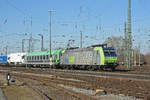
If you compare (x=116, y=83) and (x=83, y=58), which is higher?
(x=83, y=58)

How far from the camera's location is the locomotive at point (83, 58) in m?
32.9

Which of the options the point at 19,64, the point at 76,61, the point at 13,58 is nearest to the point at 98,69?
the point at 76,61

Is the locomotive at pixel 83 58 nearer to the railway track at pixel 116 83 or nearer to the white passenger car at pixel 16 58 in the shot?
the railway track at pixel 116 83

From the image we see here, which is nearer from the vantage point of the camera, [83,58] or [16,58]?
[83,58]

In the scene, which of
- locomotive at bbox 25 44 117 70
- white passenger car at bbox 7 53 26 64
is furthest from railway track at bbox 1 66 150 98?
white passenger car at bbox 7 53 26 64

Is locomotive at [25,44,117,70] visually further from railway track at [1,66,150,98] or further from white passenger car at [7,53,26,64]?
white passenger car at [7,53,26,64]

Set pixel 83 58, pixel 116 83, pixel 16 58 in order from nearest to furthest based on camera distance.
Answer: pixel 116 83 < pixel 83 58 < pixel 16 58

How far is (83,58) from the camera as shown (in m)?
37.1

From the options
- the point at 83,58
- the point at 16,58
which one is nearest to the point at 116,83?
the point at 83,58

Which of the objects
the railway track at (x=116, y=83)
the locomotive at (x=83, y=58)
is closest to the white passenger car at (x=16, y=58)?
the locomotive at (x=83, y=58)

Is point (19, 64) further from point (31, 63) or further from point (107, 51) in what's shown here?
point (107, 51)

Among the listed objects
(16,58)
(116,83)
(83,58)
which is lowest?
(116,83)

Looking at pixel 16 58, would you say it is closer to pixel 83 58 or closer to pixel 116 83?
pixel 83 58

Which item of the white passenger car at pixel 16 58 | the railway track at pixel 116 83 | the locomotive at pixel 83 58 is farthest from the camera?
the white passenger car at pixel 16 58
